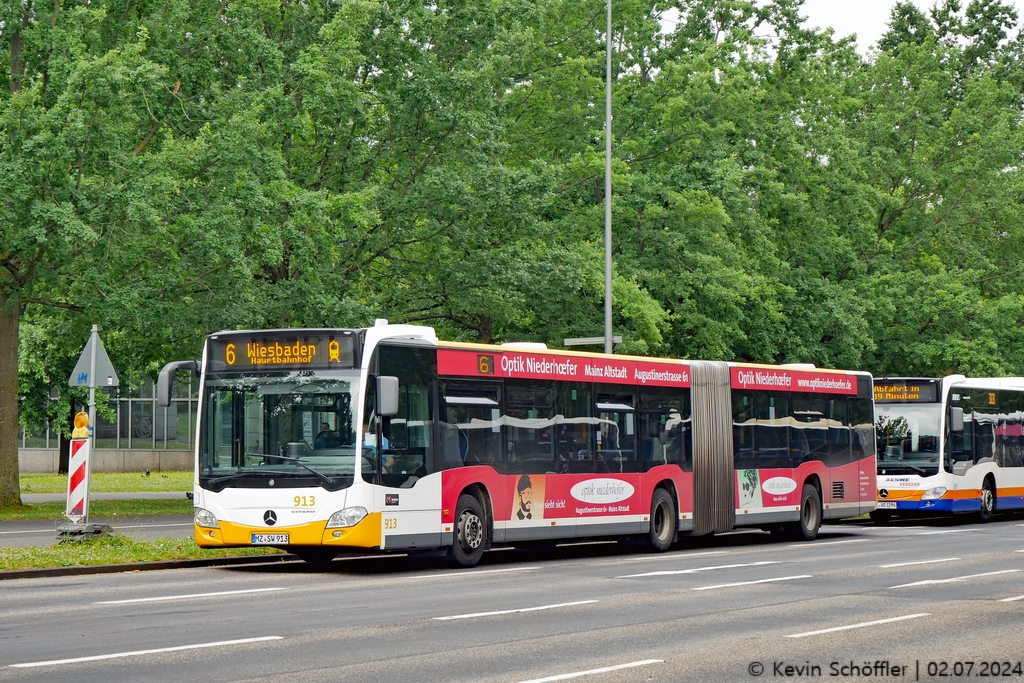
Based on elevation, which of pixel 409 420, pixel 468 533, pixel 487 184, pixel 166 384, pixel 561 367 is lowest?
pixel 468 533

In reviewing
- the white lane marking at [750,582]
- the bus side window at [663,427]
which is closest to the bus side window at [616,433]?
the bus side window at [663,427]

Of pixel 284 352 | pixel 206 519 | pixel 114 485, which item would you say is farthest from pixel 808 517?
pixel 114 485

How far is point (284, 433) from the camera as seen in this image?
18.1 metres

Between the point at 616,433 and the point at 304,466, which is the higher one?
the point at 616,433

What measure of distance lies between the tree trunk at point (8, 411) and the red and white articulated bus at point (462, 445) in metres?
11.2

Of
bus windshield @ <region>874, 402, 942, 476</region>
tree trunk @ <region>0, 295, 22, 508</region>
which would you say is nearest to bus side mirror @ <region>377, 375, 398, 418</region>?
tree trunk @ <region>0, 295, 22, 508</region>

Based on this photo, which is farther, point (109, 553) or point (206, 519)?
point (109, 553)

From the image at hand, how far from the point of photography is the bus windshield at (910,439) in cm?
3225

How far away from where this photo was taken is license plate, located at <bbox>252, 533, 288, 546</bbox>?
1789 centimetres

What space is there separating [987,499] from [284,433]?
21.0 metres

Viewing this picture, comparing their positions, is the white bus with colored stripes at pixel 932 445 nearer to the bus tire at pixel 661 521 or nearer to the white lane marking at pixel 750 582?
the bus tire at pixel 661 521

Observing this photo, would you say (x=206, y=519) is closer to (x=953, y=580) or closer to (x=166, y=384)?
(x=166, y=384)

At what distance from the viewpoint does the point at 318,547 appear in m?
18.1

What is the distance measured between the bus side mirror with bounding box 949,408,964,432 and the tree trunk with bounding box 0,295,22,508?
19444 mm
